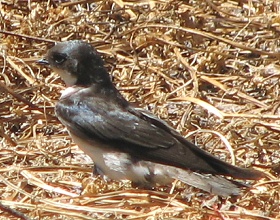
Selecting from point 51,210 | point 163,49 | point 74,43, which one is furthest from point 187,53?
point 51,210

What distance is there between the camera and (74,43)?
7.50m

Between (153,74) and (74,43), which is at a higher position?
(74,43)

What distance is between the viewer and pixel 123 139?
7.09 meters

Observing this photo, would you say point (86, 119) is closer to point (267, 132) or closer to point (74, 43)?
point (74, 43)

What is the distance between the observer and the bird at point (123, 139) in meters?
6.77

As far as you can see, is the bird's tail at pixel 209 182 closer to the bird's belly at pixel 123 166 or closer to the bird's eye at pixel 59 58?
the bird's belly at pixel 123 166

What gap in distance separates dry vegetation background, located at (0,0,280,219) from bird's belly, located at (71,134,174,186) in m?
0.09

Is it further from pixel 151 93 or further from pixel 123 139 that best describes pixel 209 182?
pixel 151 93

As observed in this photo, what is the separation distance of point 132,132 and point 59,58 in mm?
890

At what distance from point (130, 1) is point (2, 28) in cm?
Answer: 140

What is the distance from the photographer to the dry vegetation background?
264 inches

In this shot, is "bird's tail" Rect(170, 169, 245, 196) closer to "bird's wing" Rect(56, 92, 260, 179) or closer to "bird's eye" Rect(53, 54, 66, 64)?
"bird's wing" Rect(56, 92, 260, 179)

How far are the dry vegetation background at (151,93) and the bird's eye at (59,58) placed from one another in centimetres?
59

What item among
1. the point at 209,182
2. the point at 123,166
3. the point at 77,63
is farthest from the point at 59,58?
the point at 209,182
